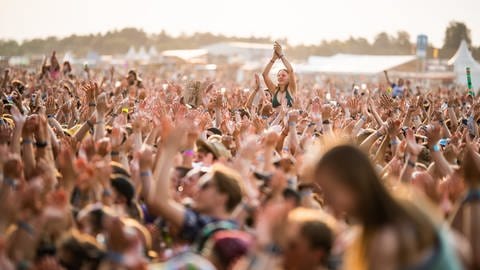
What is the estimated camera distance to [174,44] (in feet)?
417

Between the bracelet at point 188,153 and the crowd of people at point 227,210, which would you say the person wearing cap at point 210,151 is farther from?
the bracelet at point 188,153

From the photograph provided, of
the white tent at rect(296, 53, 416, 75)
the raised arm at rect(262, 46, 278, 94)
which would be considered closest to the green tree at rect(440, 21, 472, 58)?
the white tent at rect(296, 53, 416, 75)

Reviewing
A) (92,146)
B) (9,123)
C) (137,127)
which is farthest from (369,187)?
(9,123)

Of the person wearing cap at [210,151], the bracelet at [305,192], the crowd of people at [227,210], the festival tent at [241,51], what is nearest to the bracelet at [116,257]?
the crowd of people at [227,210]

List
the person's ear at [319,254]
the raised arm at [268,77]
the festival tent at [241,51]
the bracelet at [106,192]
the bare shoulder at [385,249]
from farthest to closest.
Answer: the festival tent at [241,51] < the raised arm at [268,77] < the bracelet at [106,192] < the person's ear at [319,254] < the bare shoulder at [385,249]

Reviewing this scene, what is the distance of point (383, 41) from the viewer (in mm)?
114688

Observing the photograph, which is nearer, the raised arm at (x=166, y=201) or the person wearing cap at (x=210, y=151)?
the raised arm at (x=166, y=201)

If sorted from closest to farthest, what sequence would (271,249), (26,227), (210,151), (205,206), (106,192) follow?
(271,249)
(26,227)
(205,206)
(106,192)
(210,151)

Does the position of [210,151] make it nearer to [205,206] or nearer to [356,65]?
[205,206]

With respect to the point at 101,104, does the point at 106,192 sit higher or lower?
lower

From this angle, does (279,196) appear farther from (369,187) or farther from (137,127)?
(137,127)

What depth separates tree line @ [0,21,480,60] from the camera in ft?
331

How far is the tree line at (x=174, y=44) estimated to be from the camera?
101m

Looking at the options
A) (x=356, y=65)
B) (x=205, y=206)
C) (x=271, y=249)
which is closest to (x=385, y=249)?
(x=271, y=249)
